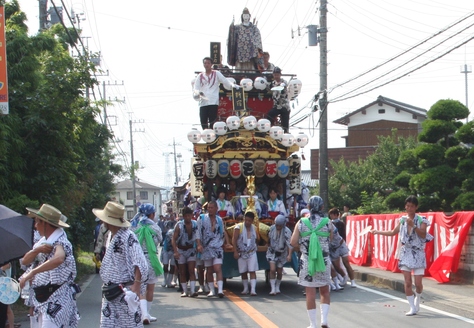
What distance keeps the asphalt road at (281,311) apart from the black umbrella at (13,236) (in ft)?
11.9

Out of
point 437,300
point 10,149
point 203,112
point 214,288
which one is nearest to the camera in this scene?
point 437,300

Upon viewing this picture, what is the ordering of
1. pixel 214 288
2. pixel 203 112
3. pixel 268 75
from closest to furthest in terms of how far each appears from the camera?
pixel 214 288 < pixel 203 112 < pixel 268 75

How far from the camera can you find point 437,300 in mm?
12578

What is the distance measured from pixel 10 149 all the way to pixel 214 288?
5.23 metres

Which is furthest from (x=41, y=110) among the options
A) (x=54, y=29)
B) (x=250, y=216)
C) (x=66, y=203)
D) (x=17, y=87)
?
(x=54, y=29)

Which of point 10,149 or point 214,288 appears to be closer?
point 10,149

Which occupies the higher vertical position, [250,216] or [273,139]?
[273,139]

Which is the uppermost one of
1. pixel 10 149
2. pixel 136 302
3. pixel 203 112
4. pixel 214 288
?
pixel 203 112

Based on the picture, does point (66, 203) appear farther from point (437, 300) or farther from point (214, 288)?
point (437, 300)

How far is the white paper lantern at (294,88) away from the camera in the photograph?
1922 centimetres

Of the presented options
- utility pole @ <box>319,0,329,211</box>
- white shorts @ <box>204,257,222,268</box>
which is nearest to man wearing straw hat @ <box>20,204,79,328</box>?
white shorts @ <box>204,257,222,268</box>

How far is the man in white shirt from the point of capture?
A: 18.5m

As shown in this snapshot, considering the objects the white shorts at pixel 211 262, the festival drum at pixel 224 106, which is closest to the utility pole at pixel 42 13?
the festival drum at pixel 224 106

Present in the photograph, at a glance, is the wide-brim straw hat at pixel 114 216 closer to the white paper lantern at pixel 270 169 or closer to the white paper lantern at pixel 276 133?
the white paper lantern at pixel 270 169
